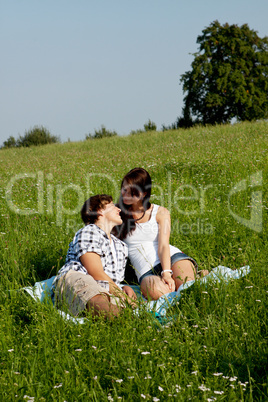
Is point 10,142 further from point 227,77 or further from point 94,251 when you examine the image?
point 94,251

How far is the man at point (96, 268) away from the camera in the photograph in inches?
162

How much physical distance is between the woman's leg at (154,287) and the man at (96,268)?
0.18 metres

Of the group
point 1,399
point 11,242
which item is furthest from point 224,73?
point 1,399

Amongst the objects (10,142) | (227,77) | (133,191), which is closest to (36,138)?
(10,142)

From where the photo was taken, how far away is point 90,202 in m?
5.07

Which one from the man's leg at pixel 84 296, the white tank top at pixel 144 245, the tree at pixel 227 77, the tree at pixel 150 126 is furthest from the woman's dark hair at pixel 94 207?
the tree at pixel 227 77

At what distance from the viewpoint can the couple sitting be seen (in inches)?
166

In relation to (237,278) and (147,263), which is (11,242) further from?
(237,278)

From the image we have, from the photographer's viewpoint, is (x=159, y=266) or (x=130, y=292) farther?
(x=159, y=266)

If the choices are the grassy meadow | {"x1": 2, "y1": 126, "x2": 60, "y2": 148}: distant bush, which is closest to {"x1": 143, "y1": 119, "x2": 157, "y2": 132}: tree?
{"x1": 2, "y1": 126, "x2": 60, "y2": 148}: distant bush

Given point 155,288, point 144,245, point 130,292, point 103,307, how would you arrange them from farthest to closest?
point 144,245
point 130,292
point 155,288
point 103,307

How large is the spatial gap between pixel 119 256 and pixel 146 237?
46 cm

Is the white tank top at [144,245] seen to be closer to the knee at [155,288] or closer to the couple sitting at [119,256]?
the couple sitting at [119,256]

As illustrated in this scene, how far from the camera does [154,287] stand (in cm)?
473
